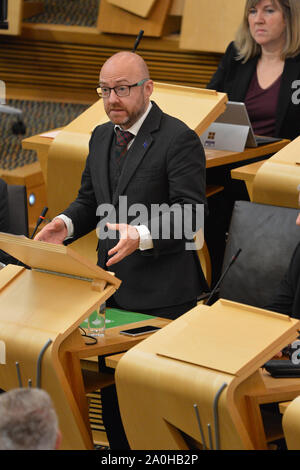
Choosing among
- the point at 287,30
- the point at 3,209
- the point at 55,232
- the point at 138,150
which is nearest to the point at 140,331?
the point at 55,232

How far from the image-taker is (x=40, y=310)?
99.9 inches

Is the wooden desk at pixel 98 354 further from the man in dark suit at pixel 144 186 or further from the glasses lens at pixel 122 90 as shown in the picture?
the glasses lens at pixel 122 90

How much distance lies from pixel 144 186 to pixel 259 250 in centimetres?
50

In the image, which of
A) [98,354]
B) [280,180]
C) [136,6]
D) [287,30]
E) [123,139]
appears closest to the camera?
[98,354]

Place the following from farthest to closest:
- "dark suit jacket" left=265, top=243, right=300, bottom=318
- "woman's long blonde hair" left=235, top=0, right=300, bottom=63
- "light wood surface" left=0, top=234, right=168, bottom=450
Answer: "woman's long blonde hair" left=235, top=0, right=300, bottom=63 < "dark suit jacket" left=265, top=243, right=300, bottom=318 < "light wood surface" left=0, top=234, right=168, bottom=450

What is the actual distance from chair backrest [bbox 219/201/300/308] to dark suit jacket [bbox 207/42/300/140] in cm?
114

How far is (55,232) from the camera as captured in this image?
3002mm

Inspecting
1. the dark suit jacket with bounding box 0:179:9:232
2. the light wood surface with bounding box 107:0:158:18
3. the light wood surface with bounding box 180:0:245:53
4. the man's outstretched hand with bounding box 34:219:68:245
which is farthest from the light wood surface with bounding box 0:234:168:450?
the light wood surface with bounding box 107:0:158:18

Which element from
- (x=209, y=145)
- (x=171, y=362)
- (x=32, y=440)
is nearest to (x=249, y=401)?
(x=171, y=362)

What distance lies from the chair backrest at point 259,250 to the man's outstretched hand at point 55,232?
61 centimetres

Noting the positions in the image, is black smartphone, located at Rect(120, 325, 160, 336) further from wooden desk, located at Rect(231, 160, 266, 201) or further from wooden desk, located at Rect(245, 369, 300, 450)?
wooden desk, located at Rect(231, 160, 266, 201)

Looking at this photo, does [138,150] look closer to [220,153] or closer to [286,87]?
[220,153]

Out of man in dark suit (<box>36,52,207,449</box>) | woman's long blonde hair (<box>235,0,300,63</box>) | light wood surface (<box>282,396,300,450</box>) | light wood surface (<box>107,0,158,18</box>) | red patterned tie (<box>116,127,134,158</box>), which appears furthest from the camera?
light wood surface (<box>107,0,158,18</box>)

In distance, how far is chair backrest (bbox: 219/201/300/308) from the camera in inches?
127
